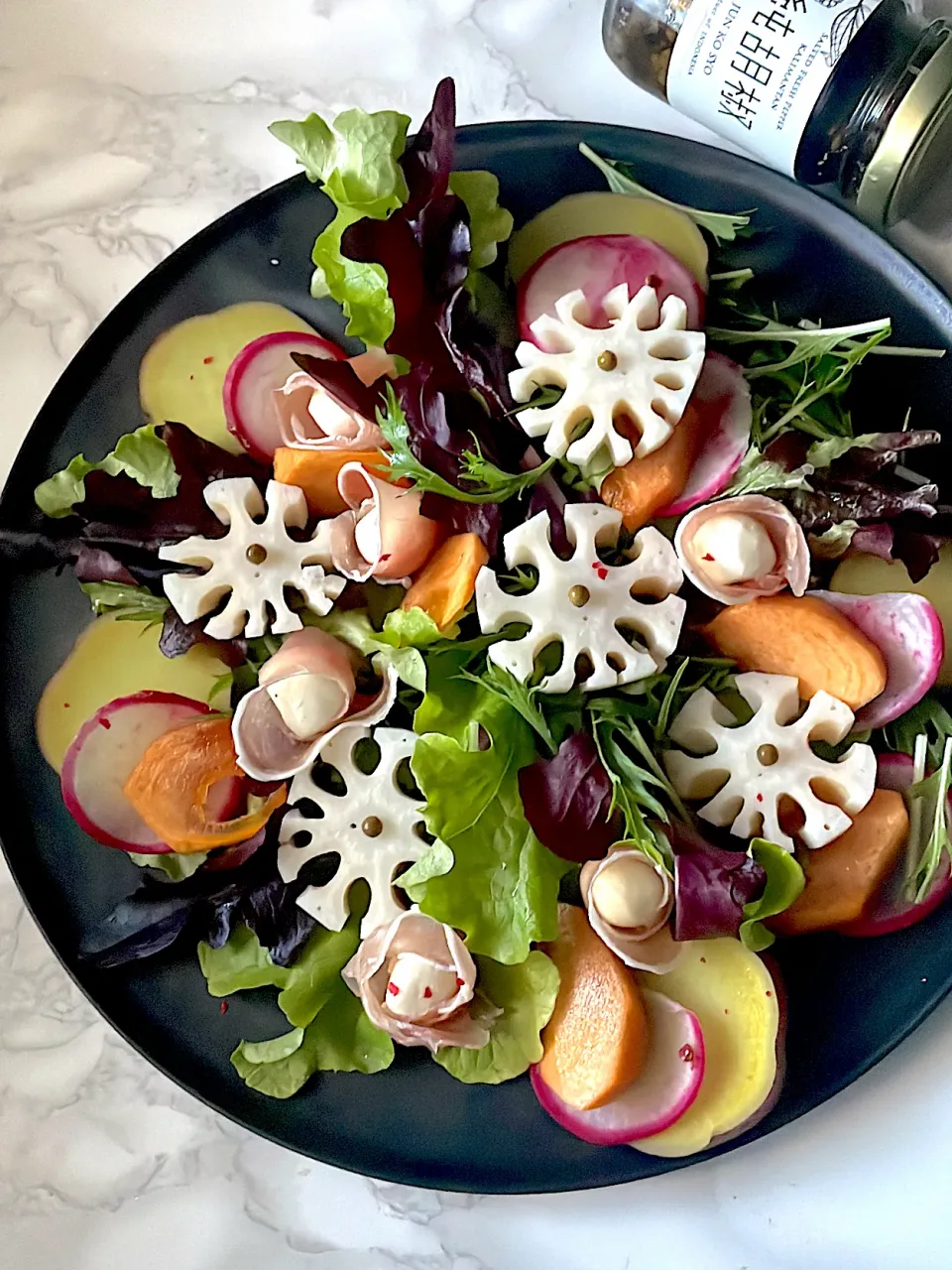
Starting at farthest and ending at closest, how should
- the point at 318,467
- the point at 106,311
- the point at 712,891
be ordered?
the point at 106,311 < the point at 318,467 < the point at 712,891

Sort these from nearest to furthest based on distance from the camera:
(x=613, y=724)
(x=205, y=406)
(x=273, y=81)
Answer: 1. (x=613, y=724)
2. (x=205, y=406)
3. (x=273, y=81)

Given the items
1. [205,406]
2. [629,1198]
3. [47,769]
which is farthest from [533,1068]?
[205,406]

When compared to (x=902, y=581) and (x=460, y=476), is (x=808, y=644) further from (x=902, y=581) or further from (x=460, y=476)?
(x=460, y=476)

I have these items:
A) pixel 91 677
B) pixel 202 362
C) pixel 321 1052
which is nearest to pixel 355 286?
pixel 202 362

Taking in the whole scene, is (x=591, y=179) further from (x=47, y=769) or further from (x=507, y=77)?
(x=47, y=769)

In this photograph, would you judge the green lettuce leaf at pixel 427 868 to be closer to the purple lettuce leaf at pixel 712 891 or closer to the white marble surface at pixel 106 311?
the purple lettuce leaf at pixel 712 891

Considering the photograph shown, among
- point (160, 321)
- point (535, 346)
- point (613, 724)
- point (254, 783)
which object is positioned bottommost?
point (254, 783)

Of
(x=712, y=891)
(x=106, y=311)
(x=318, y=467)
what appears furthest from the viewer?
(x=106, y=311)
